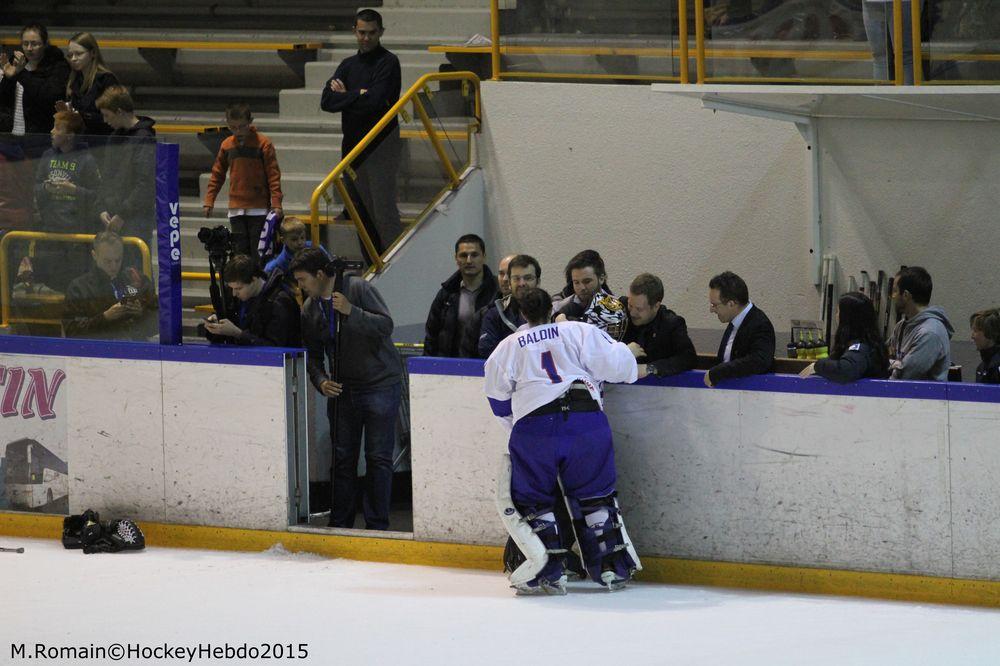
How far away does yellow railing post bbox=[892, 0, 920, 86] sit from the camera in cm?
791

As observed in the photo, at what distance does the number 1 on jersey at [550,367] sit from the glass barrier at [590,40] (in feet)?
Result: 11.7

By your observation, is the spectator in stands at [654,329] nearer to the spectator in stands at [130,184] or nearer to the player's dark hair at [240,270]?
the player's dark hair at [240,270]

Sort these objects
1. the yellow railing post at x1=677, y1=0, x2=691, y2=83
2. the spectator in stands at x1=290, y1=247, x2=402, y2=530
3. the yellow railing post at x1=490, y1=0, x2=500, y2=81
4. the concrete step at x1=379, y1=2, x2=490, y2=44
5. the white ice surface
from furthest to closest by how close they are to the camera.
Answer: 1. the concrete step at x1=379, y1=2, x2=490, y2=44
2. the yellow railing post at x1=490, y1=0, x2=500, y2=81
3. the yellow railing post at x1=677, y1=0, x2=691, y2=83
4. the spectator in stands at x1=290, y1=247, x2=402, y2=530
5. the white ice surface

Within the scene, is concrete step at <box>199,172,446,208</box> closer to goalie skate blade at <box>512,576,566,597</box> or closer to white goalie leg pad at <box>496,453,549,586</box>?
white goalie leg pad at <box>496,453,549,586</box>

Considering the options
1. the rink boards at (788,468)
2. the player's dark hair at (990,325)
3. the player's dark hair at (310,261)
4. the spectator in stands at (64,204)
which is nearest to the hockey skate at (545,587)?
the rink boards at (788,468)

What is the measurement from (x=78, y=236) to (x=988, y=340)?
14.4ft

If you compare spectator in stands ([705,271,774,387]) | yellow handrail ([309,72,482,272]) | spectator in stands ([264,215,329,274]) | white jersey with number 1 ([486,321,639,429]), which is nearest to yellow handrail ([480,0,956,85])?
yellow handrail ([309,72,482,272])

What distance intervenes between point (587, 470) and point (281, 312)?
1.98m

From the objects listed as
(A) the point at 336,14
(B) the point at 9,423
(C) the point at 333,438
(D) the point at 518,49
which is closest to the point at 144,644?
(C) the point at 333,438

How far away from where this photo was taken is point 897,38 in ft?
26.0

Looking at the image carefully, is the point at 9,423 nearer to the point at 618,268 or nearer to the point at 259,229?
the point at 259,229

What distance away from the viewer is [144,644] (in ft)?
19.7

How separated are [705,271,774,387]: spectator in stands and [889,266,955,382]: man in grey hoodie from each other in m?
0.65

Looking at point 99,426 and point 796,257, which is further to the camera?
point 796,257
